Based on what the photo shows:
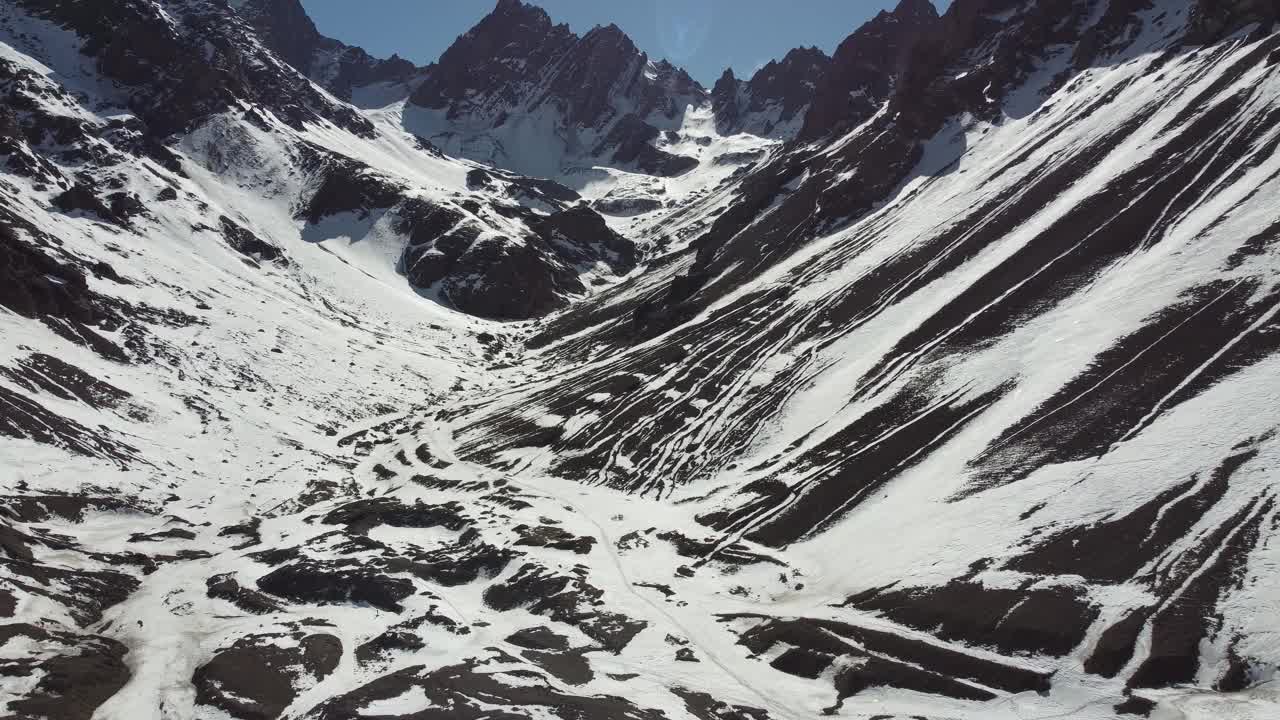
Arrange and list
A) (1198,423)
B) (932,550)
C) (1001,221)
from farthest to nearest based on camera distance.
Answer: (1001,221) → (932,550) → (1198,423)

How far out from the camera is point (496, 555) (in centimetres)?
6038

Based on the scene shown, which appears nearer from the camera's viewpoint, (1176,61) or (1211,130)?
(1211,130)

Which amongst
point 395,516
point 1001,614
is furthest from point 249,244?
point 1001,614

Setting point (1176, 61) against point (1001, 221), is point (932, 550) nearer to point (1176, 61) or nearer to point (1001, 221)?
point (1001, 221)

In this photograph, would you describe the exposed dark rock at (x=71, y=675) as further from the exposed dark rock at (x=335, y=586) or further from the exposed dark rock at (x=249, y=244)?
the exposed dark rock at (x=249, y=244)

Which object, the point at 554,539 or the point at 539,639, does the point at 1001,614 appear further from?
the point at 554,539

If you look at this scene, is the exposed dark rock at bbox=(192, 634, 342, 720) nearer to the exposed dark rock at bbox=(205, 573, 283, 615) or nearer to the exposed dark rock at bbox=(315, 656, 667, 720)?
the exposed dark rock at bbox=(315, 656, 667, 720)

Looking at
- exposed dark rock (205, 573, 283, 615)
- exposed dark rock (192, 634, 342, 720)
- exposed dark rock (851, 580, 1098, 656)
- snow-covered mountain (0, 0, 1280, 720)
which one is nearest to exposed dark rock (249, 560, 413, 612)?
→ snow-covered mountain (0, 0, 1280, 720)

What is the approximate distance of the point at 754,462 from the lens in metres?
71.3

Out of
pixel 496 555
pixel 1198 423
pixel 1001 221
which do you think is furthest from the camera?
pixel 1001 221

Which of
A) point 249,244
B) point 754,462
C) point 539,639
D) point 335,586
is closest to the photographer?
point 539,639

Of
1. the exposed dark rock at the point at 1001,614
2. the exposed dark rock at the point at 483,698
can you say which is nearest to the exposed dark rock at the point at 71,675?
the exposed dark rock at the point at 483,698

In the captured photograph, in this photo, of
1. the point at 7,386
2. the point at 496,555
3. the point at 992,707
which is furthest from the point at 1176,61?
the point at 7,386

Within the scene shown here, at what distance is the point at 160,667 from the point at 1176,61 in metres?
141
